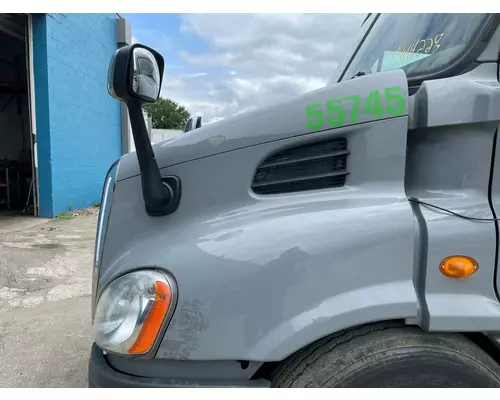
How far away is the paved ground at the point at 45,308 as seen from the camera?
2955 mm

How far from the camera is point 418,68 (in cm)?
181

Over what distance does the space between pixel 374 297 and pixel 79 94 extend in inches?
388

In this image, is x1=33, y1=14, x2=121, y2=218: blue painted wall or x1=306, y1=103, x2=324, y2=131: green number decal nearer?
x1=306, y1=103, x2=324, y2=131: green number decal

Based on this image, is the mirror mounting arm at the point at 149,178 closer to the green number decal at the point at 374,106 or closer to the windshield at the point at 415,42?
the green number decal at the point at 374,106

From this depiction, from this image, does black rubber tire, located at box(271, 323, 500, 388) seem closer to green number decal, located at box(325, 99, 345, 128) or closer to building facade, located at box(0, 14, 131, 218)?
green number decal, located at box(325, 99, 345, 128)

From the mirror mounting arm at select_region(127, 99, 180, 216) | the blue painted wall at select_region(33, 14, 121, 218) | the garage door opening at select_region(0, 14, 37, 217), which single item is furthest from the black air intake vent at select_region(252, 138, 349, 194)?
the garage door opening at select_region(0, 14, 37, 217)

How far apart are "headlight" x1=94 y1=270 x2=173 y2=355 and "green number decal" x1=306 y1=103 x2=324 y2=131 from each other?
2.47 feet

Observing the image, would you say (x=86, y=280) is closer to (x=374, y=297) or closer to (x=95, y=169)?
(x=374, y=297)

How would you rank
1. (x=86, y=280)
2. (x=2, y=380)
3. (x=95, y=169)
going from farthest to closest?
(x=95, y=169), (x=86, y=280), (x=2, y=380)

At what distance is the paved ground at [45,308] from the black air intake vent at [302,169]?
2139 millimetres

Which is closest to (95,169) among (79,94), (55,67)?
(79,94)

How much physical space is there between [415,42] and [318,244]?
118cm

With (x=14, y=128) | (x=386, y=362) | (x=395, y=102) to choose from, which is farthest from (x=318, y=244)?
(x=14, y=128)

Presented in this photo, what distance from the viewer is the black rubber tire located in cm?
140
